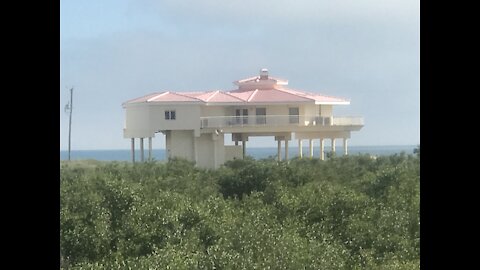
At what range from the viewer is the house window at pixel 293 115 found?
12.0m

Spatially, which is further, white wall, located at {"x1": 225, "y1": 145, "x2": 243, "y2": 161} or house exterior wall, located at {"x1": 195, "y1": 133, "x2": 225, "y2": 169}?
white wall, located at {"x1": 225, "y1": 145, "x2": 243, "y2": 161}

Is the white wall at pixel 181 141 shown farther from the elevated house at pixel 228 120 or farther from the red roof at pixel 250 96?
the red roof at pixel 250 96

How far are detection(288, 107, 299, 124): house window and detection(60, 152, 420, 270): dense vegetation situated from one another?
452 centimetres

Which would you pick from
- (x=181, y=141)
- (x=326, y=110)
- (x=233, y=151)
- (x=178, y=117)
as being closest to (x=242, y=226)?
(x=178, y=117)

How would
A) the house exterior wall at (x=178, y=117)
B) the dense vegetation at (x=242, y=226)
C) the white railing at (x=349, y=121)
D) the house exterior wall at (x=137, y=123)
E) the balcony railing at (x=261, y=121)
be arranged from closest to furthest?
the dense vegetation at (x=242, y=226)
the house exterior wall at (x=178, y=117)
the house exterior wall at (x=137, y=123)
the balcony railing at (x=261, y=121)
the white railing at (x=349, y=121)

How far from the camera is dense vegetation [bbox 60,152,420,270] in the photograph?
4.58 meters

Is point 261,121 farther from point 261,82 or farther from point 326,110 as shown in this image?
point 326,110

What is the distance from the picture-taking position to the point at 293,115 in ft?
39.5

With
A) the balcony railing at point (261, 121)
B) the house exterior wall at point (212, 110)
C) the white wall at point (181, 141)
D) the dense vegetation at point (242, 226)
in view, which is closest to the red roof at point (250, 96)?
the house exterior wall at point (212, 110)

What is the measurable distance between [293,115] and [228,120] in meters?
1.13

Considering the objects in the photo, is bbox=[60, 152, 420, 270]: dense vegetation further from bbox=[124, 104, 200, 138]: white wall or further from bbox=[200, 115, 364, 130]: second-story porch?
bbox=[200, 115, 364, 130]: second-story porch

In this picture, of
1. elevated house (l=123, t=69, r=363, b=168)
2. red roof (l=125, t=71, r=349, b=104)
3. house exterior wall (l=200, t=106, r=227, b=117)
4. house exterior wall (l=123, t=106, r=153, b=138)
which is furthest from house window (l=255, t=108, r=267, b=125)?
house exterior wall (l=123, t=106, r=153, b=138)

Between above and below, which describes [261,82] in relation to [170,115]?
above
